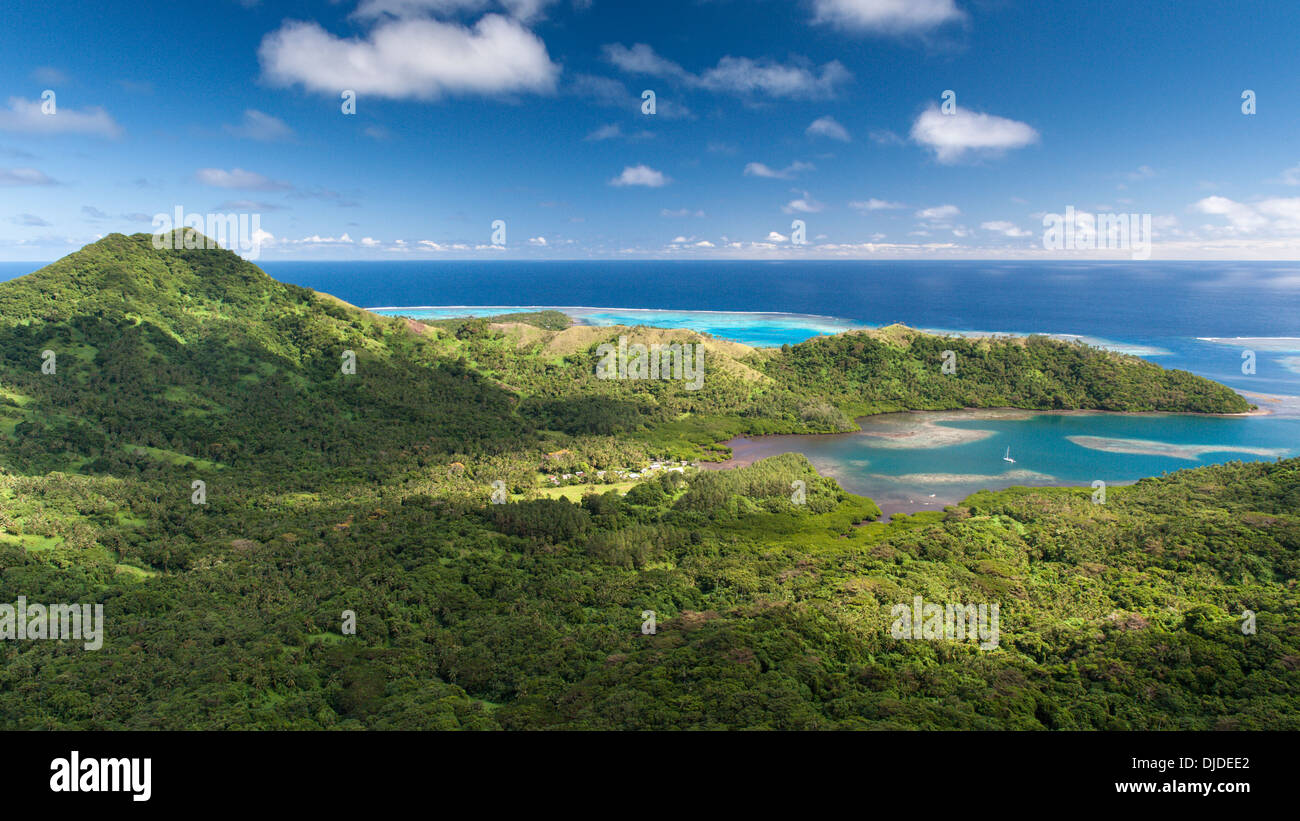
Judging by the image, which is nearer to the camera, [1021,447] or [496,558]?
[496,558]

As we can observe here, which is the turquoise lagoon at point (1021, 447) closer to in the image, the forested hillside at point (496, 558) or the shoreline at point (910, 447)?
the shoreline at point (910, 447)

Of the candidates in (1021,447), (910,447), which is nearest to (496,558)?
(910,447)

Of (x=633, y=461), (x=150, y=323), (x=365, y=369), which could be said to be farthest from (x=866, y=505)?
(x=150, y=323)

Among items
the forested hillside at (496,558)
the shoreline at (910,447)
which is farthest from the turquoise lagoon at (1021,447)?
the forested hillside at (496,558)

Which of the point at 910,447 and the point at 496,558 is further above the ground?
the point at 910,447

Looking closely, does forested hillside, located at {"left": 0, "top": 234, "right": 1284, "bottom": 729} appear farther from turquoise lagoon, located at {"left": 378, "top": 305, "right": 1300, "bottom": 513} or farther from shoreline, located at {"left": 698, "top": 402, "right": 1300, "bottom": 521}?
turquoise lagoon, located at {"left": 378, "top": 305, "right": 1300, "bottom": 513}

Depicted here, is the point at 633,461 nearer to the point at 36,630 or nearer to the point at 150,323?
the point at 36,630

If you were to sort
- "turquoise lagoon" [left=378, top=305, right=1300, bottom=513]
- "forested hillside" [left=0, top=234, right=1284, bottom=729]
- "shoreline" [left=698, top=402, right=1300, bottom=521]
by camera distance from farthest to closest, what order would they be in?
1. "turquoise lagoon" [left=378, top=305, right=1300, bottom=513]
2. "shoreline" [left=698, top=402, right=1300, bottom=521]
3. "forested hillside" [left=0, top=234, right=1284, bottom=729]

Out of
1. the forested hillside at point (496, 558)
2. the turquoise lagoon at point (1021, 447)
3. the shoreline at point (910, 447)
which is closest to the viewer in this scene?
the forested hillside at point (496, 558)

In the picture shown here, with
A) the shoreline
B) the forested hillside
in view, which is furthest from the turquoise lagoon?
the forested hillside

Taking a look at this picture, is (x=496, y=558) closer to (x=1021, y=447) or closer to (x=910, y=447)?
(x=910, y=447)

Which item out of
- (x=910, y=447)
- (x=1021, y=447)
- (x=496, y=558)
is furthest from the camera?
(x=910, y=447)
